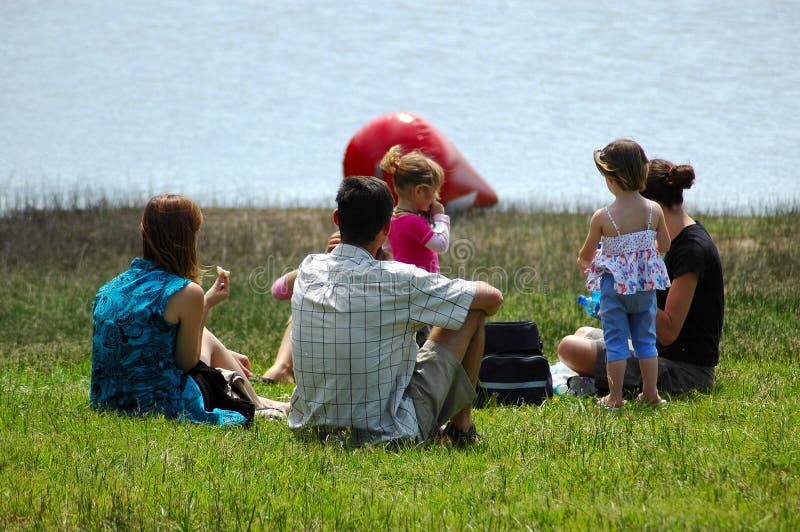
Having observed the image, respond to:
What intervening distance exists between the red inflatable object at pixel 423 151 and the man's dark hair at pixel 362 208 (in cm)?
971

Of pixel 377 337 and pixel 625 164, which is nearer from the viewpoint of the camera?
pixel 377 337

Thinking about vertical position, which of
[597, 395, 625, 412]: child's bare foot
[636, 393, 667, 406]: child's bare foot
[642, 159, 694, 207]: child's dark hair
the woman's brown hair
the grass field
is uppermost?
[642, 159, 694, 207]: child's dark hair

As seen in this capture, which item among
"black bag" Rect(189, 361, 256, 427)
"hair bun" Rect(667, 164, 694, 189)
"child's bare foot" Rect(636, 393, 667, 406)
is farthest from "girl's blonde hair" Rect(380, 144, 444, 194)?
"child's bare foot" Rect(636, 393, 667, 406)

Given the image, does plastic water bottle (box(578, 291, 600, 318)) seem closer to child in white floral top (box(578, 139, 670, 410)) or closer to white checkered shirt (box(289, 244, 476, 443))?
child in white floral top (box(578, 139, 670, 410))

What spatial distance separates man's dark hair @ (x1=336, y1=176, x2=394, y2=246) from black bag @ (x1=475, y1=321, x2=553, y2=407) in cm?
165

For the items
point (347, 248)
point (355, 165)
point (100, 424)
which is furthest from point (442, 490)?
point (355, 165)

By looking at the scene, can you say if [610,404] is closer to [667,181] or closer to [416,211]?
[667,181]

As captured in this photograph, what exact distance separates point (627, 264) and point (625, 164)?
1.87 ft

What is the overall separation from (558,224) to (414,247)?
7749mm

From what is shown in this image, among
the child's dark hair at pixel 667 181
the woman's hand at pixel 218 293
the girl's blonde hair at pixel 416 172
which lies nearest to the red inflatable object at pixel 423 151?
the girl's blonde hair at pixel 416 172

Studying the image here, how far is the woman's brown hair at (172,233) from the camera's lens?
183 inches

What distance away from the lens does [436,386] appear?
4242 mm

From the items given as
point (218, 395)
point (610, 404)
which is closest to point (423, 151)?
point (610, 404)

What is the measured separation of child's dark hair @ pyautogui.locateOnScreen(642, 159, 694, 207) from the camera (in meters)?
5.41
